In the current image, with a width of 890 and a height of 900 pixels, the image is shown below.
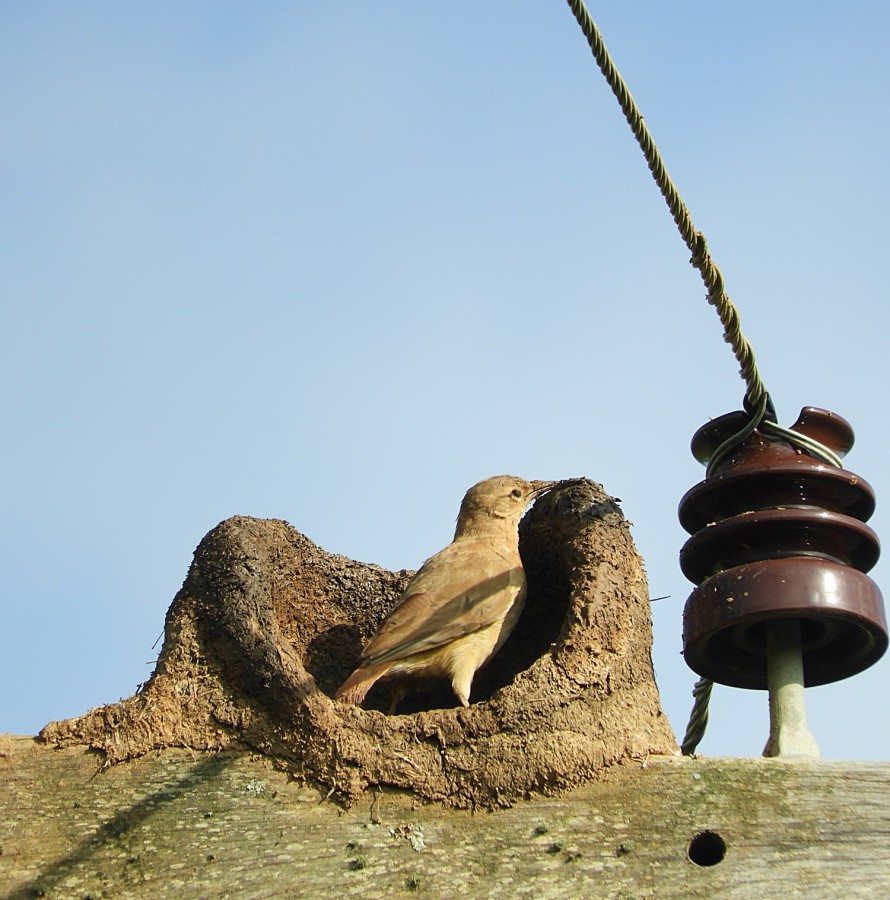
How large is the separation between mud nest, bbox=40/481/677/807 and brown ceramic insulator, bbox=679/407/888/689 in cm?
41

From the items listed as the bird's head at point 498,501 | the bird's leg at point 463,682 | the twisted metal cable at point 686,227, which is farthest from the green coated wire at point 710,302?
the bird's head at point 498,501

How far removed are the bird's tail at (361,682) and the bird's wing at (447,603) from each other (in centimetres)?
4

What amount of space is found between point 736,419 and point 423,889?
277 cm

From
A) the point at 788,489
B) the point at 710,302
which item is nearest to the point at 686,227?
the point at 710,302

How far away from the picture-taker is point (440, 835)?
6.28 meters

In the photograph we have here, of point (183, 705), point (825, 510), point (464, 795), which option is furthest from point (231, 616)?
point (825, 510)

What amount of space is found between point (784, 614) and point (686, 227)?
170 cm

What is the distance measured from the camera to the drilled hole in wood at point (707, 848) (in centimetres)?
597

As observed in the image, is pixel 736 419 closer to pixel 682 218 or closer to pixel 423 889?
pixel 682 218

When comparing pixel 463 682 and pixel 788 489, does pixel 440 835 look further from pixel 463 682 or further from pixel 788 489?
pixel 788 489

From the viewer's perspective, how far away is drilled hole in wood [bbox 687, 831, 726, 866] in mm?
5973

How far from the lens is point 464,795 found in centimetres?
647

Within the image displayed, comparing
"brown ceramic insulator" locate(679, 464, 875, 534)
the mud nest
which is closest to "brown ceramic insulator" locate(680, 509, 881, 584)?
"brown ceramic insulator" locate(679, 464, 875, 534)

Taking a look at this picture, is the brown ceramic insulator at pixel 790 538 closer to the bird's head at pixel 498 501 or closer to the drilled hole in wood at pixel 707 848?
the drilled hole in wood at pixel 707 848
